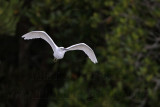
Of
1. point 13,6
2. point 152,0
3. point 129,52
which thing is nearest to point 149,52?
point 129,52

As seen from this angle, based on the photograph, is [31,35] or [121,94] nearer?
[31,35]

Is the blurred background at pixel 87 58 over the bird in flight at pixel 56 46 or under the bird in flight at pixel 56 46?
over

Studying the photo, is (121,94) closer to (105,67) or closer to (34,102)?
(105,67)

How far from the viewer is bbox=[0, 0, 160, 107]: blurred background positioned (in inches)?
301

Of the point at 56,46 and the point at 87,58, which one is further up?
the point at 87,58

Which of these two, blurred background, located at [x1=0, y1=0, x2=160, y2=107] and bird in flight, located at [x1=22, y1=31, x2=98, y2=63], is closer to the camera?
bird in flight, located at [x1=22, y1=31, x2=98, y2=63]

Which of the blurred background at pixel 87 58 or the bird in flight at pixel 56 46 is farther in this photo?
the blurred background at pixel 87 58

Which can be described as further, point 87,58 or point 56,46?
point 87,58

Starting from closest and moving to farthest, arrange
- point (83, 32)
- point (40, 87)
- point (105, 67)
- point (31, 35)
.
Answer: point (31, 35), point (105, 67), point (83, 32), point (40, 87)

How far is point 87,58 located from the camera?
855 centimetres

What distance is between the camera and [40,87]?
946 centimetres

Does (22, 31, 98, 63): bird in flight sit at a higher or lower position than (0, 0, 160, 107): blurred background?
lower

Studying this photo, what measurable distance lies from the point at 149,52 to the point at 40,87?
2637mm

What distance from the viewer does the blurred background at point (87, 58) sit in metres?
7.65
